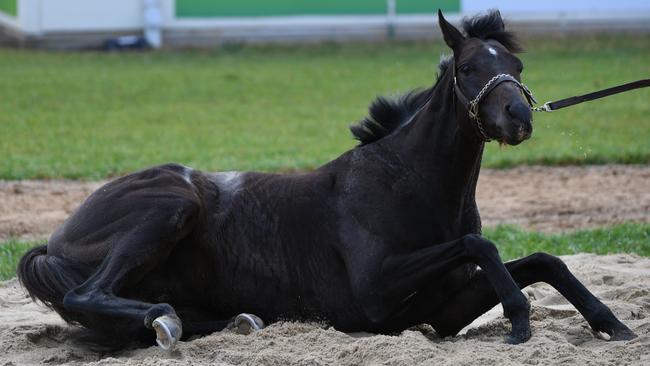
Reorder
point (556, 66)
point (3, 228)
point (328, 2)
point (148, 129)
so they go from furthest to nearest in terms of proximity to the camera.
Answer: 1. point (328, 2)
2. point (556, 66)
3. point (148, 129)
4. point (3, 228)

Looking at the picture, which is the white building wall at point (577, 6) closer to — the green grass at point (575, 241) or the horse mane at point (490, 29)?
the green grass at point (575, 241)

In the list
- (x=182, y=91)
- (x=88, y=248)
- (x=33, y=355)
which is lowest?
(x=182, y=91)

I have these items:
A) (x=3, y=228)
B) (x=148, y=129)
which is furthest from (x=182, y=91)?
(x=3, y=228)

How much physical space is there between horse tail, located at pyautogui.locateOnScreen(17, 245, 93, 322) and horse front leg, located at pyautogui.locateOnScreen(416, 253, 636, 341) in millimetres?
1900

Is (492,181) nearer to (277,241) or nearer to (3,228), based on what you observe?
(3,228)

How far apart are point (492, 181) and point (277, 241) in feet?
19.9

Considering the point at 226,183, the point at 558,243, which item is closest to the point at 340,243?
the point at 226,183

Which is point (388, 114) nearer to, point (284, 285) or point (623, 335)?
point (284, 285)

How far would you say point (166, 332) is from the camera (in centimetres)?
536

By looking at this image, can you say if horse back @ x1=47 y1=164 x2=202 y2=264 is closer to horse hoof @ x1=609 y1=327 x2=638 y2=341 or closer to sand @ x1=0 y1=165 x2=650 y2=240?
horse hoof @ x1=609 y1=327 x2=638 y2=341

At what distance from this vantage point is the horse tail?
233 inches

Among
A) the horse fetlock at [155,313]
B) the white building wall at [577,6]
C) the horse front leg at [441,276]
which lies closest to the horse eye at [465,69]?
the horse front leg at [441,276]

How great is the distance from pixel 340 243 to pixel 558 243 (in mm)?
3447

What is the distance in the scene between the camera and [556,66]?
880 inches
